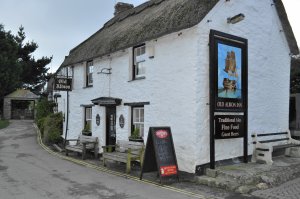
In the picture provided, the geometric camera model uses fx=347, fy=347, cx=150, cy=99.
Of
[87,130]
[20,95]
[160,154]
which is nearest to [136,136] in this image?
[160,154]

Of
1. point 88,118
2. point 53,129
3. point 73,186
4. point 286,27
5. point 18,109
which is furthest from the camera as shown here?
point 18,109

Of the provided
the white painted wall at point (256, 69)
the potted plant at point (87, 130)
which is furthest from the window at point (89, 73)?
the white painted wall at point (256, 69)

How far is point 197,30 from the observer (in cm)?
1025

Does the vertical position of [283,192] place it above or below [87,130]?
below

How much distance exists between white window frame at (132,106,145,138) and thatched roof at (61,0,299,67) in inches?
94.2

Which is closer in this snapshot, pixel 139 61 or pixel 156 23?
pixel 156 23

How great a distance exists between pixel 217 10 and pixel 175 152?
4.59 meters

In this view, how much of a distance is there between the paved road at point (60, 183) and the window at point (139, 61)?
155 inches

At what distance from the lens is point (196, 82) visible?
1021 centimetres

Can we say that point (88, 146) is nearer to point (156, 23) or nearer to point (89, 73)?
point (89, 73)

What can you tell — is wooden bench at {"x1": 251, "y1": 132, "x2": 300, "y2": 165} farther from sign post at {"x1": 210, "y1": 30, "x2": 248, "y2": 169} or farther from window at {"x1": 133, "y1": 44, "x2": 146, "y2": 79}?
window at {"x1": 133, "y1": 44, "x2": 146, "y2": 79}

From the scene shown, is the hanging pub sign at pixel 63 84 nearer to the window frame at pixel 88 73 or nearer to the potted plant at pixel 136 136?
the window frame at pixel 88 73

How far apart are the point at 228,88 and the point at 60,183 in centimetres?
582

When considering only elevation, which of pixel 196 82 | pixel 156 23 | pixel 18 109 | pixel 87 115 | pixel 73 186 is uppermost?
pixel 156 23
